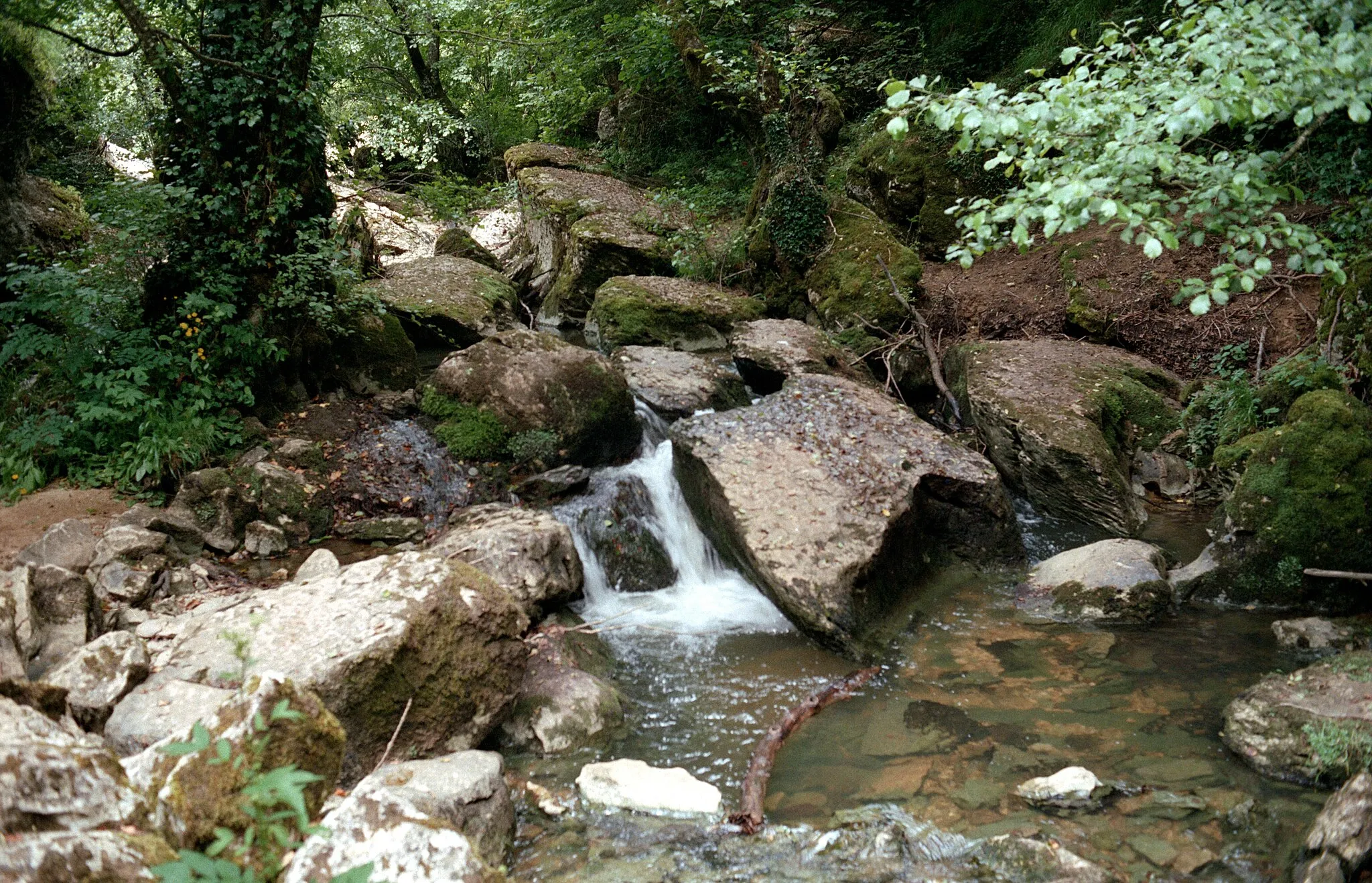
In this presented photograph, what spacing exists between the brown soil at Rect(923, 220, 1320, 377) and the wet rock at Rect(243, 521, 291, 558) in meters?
7.91

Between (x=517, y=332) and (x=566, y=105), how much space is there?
10390mm

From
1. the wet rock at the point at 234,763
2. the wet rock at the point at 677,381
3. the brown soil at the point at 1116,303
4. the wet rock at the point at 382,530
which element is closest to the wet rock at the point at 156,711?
the wet rock at the point at 234,763

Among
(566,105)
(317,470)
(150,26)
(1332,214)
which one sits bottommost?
(317,470)

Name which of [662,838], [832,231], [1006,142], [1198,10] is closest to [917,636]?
[662,838]

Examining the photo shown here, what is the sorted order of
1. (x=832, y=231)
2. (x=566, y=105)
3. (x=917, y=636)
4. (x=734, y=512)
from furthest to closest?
1. (x=566, y=105)
2. (x=832, y=231)
3. (x=734, y=512)
4. (x=917, y=636)

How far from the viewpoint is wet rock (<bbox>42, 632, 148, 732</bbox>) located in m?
3.89

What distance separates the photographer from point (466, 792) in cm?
370

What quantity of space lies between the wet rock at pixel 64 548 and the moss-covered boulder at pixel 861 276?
26.2 ft

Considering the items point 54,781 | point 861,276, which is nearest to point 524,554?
point 54,781

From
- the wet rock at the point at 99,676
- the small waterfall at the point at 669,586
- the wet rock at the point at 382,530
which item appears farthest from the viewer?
the wet rock at the point at 382,530

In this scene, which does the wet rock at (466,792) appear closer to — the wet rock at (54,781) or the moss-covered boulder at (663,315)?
the wet rock at (54,781)

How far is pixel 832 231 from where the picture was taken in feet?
37.0

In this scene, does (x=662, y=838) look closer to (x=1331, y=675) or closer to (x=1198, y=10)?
(x=1331, y=675)

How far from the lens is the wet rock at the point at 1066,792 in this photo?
4008mm
